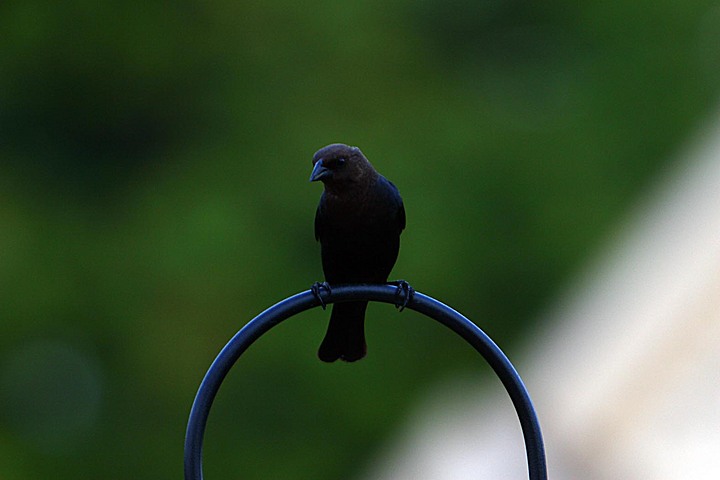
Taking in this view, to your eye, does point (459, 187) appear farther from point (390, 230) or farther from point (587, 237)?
point (390, 230)

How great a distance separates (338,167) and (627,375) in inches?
153

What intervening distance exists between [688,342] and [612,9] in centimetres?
414

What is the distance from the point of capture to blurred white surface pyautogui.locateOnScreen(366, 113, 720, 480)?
5.95 metres

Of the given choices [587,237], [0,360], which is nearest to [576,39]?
[587,237]

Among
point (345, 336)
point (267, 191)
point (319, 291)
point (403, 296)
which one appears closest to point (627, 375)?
point (267, 191)

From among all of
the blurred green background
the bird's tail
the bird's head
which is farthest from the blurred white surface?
the bird's head

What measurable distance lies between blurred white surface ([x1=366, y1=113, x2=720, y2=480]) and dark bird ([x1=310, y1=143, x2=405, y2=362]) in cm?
319

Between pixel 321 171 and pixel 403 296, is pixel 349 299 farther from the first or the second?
pixel 321 171

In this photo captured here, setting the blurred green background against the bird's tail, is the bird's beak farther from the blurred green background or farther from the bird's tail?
the blurred green background

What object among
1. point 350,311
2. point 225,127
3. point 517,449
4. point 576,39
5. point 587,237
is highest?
point 576,39

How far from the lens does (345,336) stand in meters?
3.03

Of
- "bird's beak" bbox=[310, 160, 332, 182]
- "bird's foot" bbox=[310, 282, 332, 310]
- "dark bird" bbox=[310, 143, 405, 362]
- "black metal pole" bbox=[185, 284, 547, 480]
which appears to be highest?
"bird's beak" bbox=[310, 160, 332, 182]

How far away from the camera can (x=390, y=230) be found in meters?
3.01

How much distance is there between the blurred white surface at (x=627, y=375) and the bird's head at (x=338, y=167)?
11.1 feet
